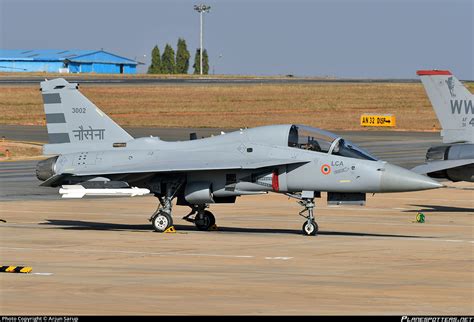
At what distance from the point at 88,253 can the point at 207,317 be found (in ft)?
28.9

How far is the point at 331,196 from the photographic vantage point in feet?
92.2

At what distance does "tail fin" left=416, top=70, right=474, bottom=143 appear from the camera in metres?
34.2

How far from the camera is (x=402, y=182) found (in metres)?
27.1

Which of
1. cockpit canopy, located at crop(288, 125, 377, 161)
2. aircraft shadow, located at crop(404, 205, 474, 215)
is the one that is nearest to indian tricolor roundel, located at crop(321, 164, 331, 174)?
cockpit canopy, located at crop(288, 125, 377, 161)

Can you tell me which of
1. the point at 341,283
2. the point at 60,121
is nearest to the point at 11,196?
Answer: the point at 60,121

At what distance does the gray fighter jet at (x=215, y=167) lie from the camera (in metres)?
27.6

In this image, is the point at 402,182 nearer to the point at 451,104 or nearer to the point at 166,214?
the point at 166,214

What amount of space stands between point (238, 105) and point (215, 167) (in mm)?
80642

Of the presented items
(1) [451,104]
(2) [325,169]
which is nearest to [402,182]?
(2) [325,169]

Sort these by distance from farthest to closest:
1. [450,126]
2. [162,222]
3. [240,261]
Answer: [450,126] → [162,222] → [240,261]

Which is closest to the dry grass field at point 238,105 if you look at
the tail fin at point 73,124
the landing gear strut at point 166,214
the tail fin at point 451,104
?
the tail fin at point 451,104

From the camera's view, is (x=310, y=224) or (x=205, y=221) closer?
(x=310, y=224)

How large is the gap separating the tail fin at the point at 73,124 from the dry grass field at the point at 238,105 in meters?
55.8

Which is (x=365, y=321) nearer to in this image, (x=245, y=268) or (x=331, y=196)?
(x=245, y=268)
